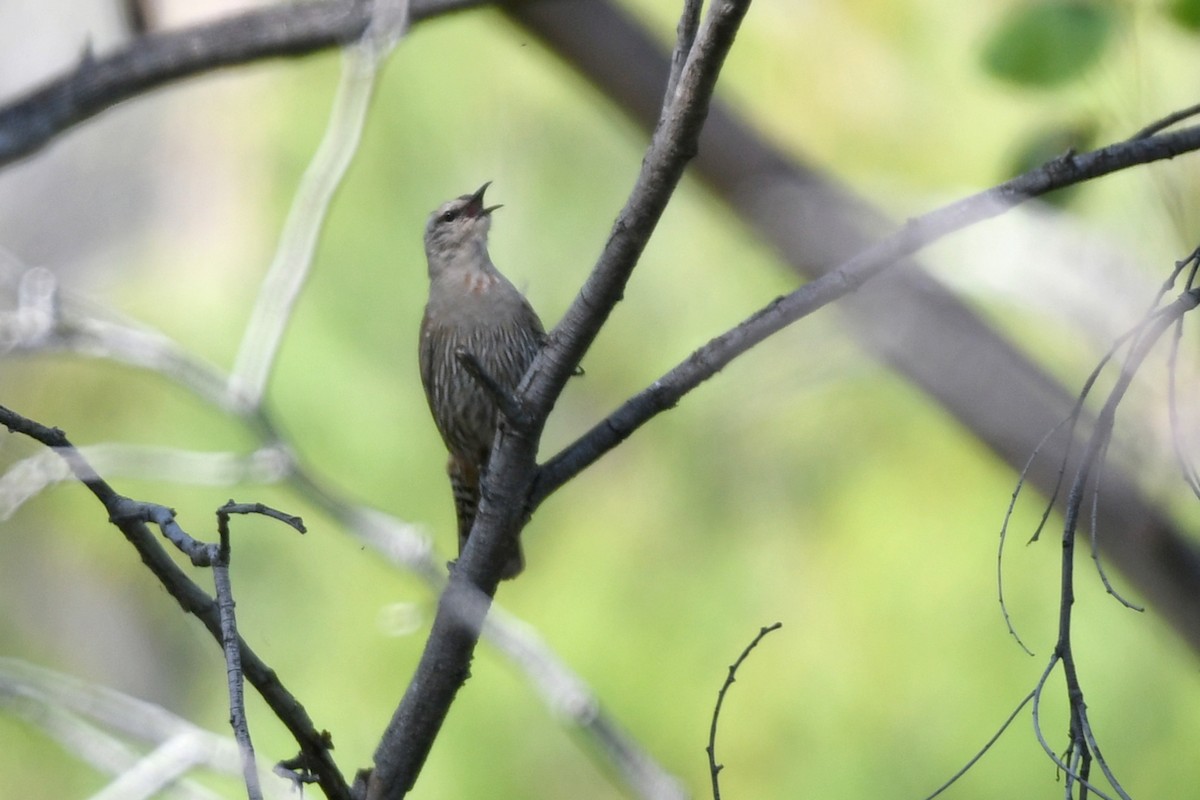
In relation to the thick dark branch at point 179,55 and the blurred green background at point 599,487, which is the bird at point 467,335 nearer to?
the thick dark branch at point 179,55

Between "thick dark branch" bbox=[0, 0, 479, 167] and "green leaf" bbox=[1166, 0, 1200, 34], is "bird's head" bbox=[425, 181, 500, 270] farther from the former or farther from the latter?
"green leaf" bbox=[1166, 0, 1200, 34]

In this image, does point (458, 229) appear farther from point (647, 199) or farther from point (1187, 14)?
point (1187, 14)

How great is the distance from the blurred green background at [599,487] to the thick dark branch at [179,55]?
2.58m

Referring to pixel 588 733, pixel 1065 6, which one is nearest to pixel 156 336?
pixel 588 733

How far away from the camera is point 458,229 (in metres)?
4.57

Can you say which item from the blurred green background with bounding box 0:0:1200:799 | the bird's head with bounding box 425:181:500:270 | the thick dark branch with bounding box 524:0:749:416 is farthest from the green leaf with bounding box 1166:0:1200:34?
the blurred green background with bounding box 0:0:1200:799

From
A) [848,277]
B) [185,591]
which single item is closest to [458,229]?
[848,277]

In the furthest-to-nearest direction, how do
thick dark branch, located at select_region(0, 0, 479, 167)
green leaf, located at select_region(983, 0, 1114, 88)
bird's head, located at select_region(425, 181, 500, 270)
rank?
bird's head, located at select_region(425, 181, 500, 270), thick dark branch, located at select_region(0, 0, 479, 167), green leaf, located at select_region(983, 0, 1114, 88)

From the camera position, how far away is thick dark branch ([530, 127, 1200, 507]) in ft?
6.62

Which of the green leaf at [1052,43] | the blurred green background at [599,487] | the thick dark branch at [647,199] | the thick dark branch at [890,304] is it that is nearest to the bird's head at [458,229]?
the thick dark branch at [890,304]

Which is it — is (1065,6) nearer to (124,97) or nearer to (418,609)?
(418,609)

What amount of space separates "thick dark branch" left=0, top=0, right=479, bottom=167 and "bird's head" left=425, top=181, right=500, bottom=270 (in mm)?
833

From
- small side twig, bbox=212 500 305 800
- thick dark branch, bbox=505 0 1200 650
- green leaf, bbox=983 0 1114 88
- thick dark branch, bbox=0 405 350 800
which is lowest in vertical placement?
small side twig, bbox=212 500 305 800

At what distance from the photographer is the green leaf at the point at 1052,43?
7.52 feet
